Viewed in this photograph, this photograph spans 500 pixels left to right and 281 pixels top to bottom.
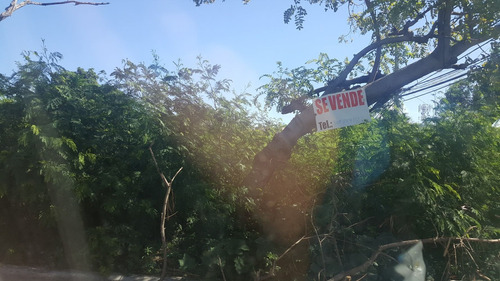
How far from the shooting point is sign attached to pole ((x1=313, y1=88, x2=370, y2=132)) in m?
5.38

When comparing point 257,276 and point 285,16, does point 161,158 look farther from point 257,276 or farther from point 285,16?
point 285,16

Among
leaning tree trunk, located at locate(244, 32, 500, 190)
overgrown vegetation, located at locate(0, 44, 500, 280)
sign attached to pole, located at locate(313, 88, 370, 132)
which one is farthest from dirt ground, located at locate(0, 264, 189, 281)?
sign attached to pole, located at locate(313, 88, 370, 132)

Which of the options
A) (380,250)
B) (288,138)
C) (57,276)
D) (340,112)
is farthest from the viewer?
(288,138)

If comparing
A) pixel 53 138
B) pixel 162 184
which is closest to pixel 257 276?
pixel 162 184

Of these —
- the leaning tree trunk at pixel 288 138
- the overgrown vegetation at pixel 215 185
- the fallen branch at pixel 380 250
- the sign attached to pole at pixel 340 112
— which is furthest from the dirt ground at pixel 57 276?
the sign attached to pole at pixel 340 112

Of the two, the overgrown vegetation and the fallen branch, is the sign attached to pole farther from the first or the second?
the fallen branch

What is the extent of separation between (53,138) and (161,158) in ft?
4.37

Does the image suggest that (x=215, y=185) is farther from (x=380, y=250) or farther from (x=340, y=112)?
(x=380, y=250)

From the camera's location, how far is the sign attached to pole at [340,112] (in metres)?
5.38

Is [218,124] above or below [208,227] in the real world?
above

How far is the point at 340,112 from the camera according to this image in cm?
541

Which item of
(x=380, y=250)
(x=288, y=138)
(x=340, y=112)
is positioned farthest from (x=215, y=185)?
(x=380, y=250)

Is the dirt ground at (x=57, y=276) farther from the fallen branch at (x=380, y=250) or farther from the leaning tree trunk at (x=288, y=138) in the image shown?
the fallen branch at (x=380, y=250)

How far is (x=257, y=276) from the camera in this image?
4191 mm
